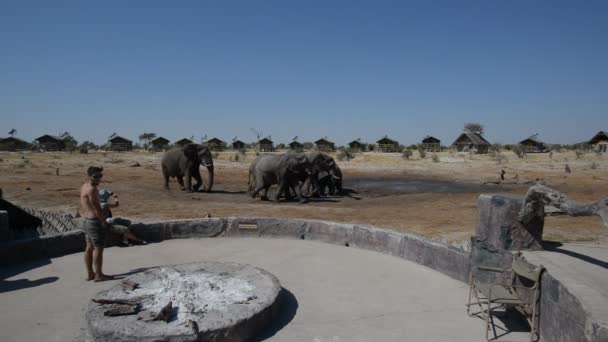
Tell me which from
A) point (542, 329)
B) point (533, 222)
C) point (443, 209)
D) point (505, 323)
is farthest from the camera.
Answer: point (443, 209)

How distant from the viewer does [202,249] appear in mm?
7246

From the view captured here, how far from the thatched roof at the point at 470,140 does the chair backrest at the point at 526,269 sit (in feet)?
165

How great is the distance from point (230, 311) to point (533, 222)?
12.5 feet

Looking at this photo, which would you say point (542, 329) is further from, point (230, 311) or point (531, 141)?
point (531, 141)

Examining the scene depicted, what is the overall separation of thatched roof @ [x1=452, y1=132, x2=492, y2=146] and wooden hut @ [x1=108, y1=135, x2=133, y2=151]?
162 feet

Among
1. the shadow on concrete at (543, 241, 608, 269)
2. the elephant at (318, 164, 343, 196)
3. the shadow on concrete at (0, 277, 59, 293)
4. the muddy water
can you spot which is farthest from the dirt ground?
the shadow on concrete at (0, 277, 59, 293)

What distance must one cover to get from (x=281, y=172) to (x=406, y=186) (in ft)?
30.9

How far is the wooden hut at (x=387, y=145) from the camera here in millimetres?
62641

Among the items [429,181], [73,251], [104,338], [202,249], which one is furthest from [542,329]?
[429,181]

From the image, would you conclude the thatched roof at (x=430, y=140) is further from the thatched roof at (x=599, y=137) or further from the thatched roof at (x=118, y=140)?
the thatched roof at (x=118, y=140)

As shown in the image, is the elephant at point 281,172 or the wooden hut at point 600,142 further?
the wooden hut at point 600,142

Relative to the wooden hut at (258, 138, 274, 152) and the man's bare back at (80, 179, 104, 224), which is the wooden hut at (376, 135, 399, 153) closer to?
the wooden hut at (258, 138, 274, 152)

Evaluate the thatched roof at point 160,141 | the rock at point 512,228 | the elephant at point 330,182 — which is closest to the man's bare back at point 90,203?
the rock at point 512,228

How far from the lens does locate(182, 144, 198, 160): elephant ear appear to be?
713 inches
